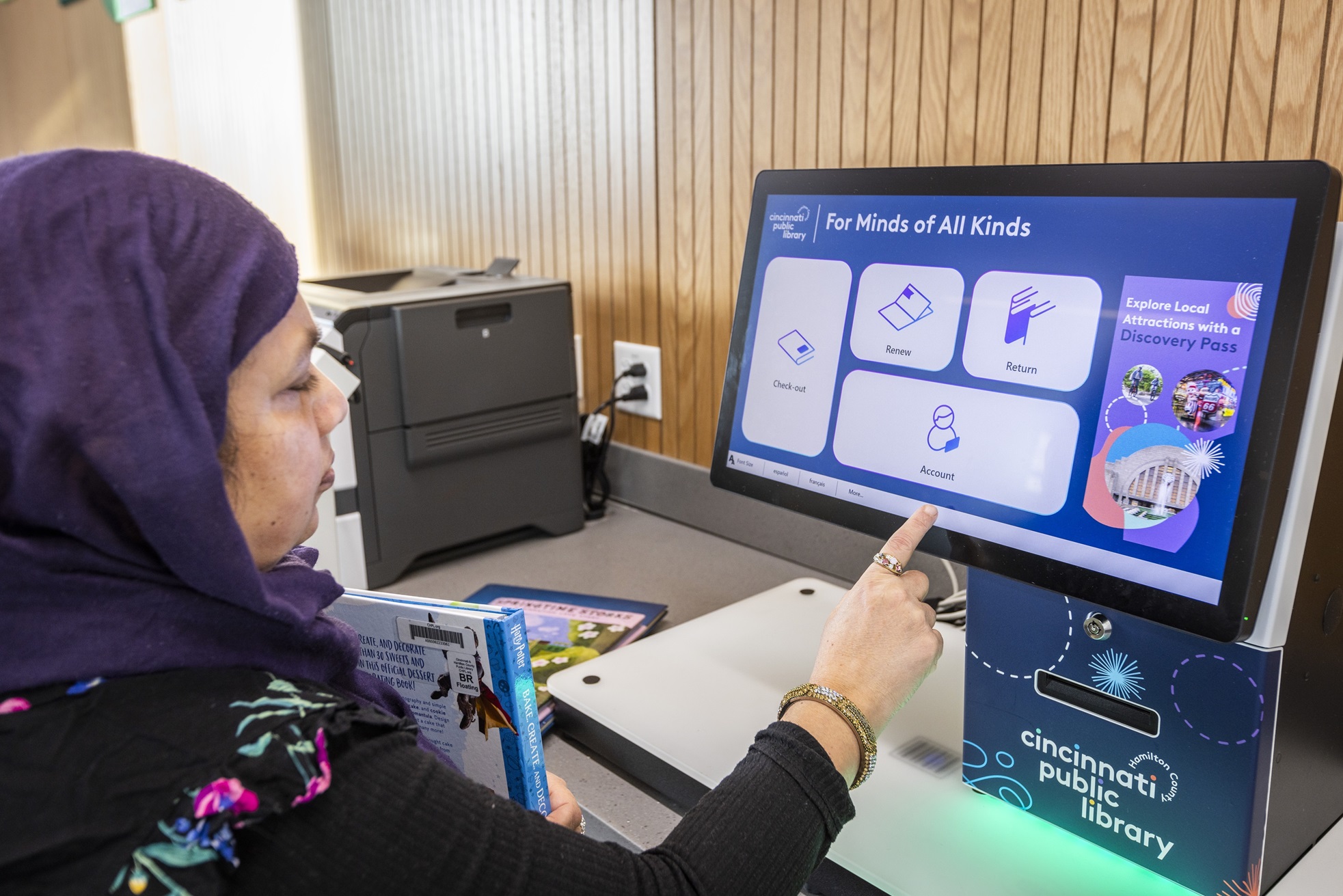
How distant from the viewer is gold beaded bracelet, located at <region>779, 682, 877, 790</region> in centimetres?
67

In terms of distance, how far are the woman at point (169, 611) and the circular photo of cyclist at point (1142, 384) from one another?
0.40 meters

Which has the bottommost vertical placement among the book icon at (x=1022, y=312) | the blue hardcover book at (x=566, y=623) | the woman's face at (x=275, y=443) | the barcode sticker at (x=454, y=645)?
the blue hardcover book at (x=566, y=623)

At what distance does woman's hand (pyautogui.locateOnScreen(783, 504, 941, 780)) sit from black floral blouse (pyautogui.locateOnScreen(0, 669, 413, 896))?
0.32 m

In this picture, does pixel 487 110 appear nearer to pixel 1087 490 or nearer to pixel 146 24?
pixel 1087 490

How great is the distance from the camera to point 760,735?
663 mm

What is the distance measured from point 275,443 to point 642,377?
988 millimetres

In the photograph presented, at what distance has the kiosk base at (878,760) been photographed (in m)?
0.68

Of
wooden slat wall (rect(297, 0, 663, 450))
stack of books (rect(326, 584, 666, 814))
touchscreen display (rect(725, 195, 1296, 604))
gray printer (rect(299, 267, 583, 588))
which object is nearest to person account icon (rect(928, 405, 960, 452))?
touchscreen display (rect(725, 195, 1296, 604))

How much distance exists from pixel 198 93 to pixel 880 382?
2382 mm

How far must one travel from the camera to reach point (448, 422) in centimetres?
135

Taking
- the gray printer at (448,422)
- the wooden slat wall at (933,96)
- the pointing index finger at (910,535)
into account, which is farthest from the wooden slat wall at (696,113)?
the pointing index finger at (910,535)

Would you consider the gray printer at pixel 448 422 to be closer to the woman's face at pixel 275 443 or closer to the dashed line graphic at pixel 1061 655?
the woman's face at pixel 275 443

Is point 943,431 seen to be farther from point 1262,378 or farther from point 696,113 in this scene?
point 696,113

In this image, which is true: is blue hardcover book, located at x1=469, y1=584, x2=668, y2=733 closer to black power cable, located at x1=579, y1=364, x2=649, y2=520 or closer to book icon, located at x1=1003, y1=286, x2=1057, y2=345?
black power cable, located at x1=579, y1=364, x2=649, y2=520
